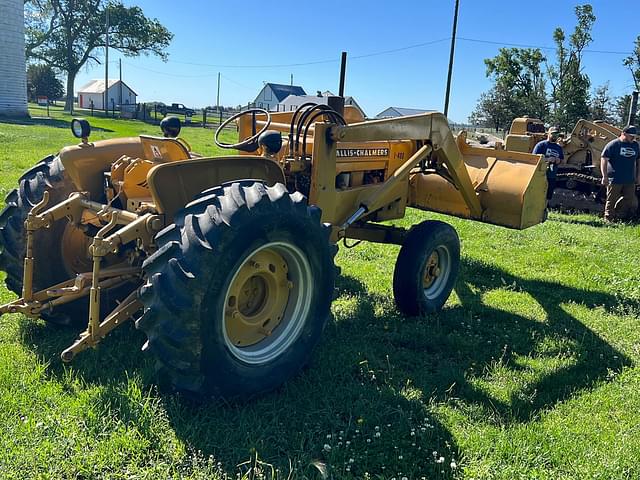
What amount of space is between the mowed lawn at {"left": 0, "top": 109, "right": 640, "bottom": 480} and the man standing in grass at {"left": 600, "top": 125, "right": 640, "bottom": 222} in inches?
253

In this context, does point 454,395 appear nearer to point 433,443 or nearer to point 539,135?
point 433,443

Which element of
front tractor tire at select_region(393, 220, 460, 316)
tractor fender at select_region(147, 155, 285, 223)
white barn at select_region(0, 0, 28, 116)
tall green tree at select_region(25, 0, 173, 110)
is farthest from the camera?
tall green tree at select_region(25, 0, 173, 110)

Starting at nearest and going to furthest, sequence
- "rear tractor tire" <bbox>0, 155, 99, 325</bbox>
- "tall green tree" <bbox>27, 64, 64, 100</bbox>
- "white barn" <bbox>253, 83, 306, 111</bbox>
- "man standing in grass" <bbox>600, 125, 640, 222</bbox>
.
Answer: "rear tractor tire" <bbox>0, 155, 99, 325</bbox>
"man standing in grass" <bbox>600, 125, 640, 222</bbox>
"tall green tree" <bbox>27, 64, 64, 100</bbox>
"white barn" <bbox>253, 83, 306, 111</bbox>

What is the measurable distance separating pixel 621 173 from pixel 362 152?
8407 mm

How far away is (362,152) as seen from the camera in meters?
5.49

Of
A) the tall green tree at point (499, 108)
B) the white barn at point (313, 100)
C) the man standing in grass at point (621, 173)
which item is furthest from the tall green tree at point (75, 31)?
the man standing in grass at point (621, 173)

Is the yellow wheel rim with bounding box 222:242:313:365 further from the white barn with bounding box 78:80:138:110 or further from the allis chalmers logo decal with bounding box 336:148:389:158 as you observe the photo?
the white barn with bounding box 78:80:138:110

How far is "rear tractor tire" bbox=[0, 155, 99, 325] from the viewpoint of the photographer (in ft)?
14.7

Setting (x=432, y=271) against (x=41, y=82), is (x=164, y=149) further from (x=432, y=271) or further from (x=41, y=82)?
(x=41, y=82)

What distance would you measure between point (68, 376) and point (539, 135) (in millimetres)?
13136

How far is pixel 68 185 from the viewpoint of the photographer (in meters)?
4.68

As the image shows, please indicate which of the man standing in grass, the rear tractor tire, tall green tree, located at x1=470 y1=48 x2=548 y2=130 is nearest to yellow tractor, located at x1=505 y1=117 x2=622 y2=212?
the man standing in grass

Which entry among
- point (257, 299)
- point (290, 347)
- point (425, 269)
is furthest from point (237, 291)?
point (425, 269)

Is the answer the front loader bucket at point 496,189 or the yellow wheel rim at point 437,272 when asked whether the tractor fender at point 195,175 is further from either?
the front loader bucket at point 496,189
